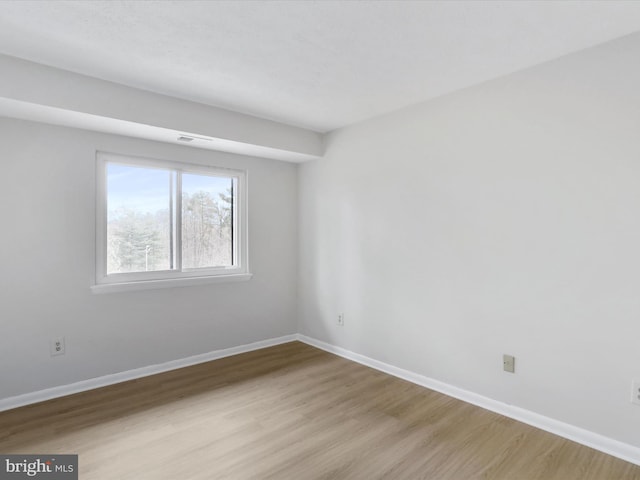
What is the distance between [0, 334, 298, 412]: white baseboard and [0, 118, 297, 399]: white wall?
1.7 inches

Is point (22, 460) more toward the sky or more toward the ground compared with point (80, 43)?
more toward the ground

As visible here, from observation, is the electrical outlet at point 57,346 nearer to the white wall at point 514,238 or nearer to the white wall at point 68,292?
the white wall at point 68,292

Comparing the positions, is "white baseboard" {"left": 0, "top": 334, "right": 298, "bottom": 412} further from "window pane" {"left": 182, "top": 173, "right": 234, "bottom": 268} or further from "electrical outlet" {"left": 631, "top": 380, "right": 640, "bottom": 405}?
"electrical outlet" {"left": 631, "top": 380, "right": 640, "bottom": 405}

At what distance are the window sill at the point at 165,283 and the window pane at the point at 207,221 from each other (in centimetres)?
17

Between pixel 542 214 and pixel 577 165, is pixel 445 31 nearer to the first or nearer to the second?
pixel 577 165

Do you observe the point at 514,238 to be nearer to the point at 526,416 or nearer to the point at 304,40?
the point at 526,416

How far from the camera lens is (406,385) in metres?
3.02

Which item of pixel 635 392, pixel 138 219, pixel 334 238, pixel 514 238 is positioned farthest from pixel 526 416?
pixel 138 219

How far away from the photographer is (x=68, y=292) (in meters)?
2.84

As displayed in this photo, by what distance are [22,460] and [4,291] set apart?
1.20m

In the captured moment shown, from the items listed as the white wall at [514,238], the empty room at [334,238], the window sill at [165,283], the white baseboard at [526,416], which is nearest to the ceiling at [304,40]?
the empty room at [334,238]

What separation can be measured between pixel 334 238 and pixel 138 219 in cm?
189

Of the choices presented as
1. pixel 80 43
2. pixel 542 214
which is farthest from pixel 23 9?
pixel 542 214

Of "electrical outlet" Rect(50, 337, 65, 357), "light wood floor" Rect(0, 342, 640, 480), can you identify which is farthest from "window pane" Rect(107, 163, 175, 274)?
"light wood floor" Rect(0, 342, 640, 480)
